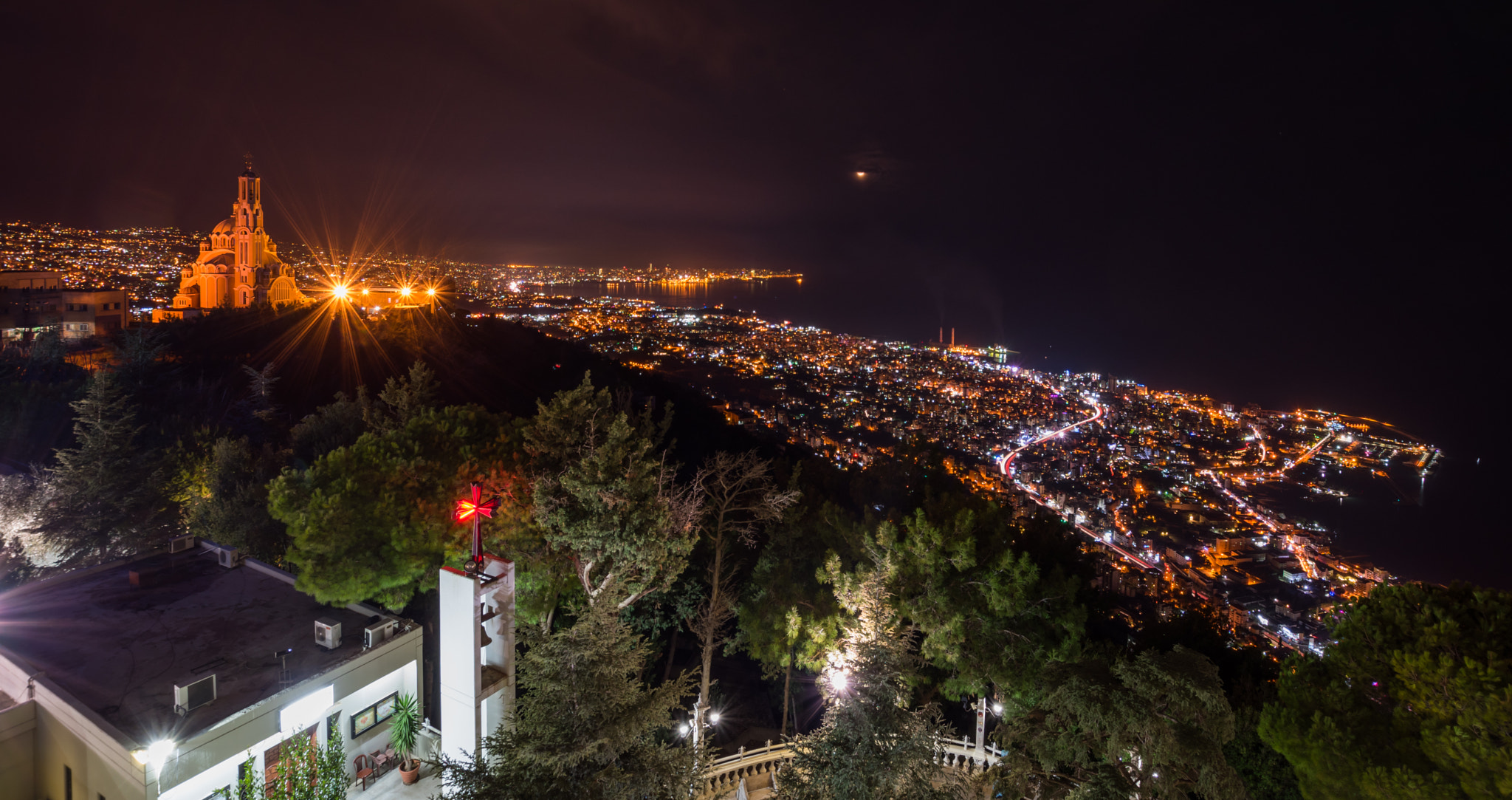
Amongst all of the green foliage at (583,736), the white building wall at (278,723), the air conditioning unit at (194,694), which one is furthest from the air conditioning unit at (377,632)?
the green foliage at (583,736)

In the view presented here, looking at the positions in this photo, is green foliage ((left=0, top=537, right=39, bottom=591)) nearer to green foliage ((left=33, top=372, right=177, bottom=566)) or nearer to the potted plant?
green foliage ((left=33, top=372, right=177, bottom=566))

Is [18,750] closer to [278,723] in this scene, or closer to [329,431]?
[278,723]

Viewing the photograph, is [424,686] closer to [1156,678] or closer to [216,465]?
[216,465]

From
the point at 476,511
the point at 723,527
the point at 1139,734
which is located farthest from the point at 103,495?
the point at 1139,734

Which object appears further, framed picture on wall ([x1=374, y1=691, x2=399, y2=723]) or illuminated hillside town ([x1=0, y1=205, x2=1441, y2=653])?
illuminated hillside town ([x1=0, y1=205, x2=1441, y2=653])

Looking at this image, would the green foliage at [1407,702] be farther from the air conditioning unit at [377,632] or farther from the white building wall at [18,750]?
the white building wall at [18,750]

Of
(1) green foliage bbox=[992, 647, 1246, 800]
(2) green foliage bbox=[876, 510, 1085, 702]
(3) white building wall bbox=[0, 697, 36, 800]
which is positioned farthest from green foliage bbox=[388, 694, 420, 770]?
(1) green foliage bbox=[992, 647, 1246, 800]
